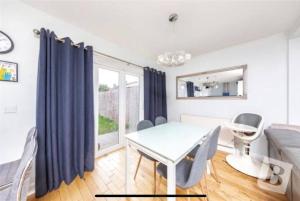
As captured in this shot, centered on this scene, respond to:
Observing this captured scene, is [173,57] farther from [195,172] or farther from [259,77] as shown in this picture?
[259,77]

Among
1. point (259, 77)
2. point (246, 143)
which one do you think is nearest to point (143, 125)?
point (246, 143)

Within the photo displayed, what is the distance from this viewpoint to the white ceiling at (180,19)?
4.68 feet

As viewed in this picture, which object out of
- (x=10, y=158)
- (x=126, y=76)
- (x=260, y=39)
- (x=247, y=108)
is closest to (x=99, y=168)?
(x=10, y=158)

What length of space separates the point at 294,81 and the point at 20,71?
3.89 metres

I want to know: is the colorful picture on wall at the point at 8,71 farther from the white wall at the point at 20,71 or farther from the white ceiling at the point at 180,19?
the white ceiling at the point at 180,19

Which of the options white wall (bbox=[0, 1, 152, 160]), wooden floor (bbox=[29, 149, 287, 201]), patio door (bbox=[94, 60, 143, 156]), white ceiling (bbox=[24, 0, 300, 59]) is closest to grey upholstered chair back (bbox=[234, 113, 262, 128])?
wooden floor (bbox=[29, 149, 287, 201])

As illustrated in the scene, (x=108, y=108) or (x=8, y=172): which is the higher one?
(x=108, y=108)

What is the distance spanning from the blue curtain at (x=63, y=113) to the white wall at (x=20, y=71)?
191 millimetres

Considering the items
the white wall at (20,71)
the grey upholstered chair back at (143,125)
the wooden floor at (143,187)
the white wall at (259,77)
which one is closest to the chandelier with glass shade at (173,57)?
the grey upholstered chair back at (143,125)

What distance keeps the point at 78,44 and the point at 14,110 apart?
1145 millimetres

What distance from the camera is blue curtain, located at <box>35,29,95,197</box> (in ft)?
4.53

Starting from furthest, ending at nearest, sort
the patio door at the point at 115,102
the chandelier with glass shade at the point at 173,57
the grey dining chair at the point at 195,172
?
the patio door at the point at 115,102 < the chandelier with glass shade at the point at 173,57 < the grey dining chair at the point at 195,172

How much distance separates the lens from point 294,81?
6.15ft

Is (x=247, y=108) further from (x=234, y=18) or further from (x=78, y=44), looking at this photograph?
(x=78, y=44)
